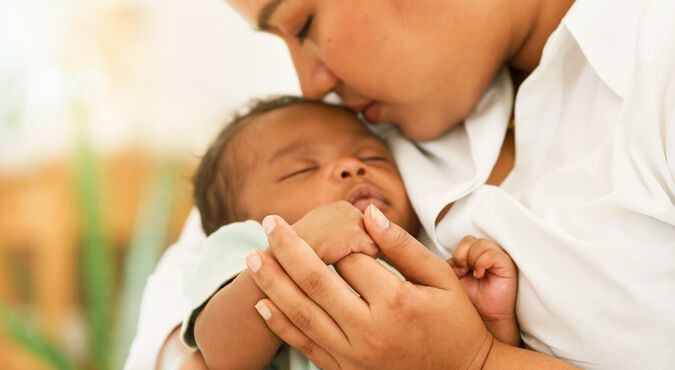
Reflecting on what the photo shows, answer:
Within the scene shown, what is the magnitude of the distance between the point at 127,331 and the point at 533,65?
1576 mm

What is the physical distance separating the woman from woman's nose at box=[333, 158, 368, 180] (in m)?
0.12

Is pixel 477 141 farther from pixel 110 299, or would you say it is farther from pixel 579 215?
pixel 110 299

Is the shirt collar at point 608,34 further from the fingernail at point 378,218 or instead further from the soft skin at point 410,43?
the fingernail at point 378,218

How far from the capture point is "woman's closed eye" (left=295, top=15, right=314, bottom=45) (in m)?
1.24

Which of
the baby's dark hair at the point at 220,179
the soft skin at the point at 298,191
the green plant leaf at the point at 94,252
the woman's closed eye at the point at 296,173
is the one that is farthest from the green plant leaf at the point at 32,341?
the woman's closed eye at the point at 296,173

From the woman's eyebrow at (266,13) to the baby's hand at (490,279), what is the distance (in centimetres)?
47

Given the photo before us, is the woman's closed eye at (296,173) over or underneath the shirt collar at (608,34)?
underneath

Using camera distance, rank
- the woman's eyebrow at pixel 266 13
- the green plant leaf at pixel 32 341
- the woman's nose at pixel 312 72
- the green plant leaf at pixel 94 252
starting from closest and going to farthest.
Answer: the woman's eyebrow at pixel 266 13, the woman's nose at pixel 312 72, the green plant leaf at pixel 32 341, the green plant leaf at pixel 94 252

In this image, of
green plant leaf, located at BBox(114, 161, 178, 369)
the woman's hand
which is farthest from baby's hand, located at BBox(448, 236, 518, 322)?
green plant leaf, located at BBox(114, 161, 178, 369)

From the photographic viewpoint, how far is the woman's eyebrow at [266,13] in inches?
47.0

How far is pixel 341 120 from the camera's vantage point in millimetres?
1396

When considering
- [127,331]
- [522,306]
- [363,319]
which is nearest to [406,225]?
[522,306]

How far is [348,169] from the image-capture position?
4.08ft

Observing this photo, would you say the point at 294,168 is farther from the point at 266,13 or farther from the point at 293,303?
the point at 293,303
